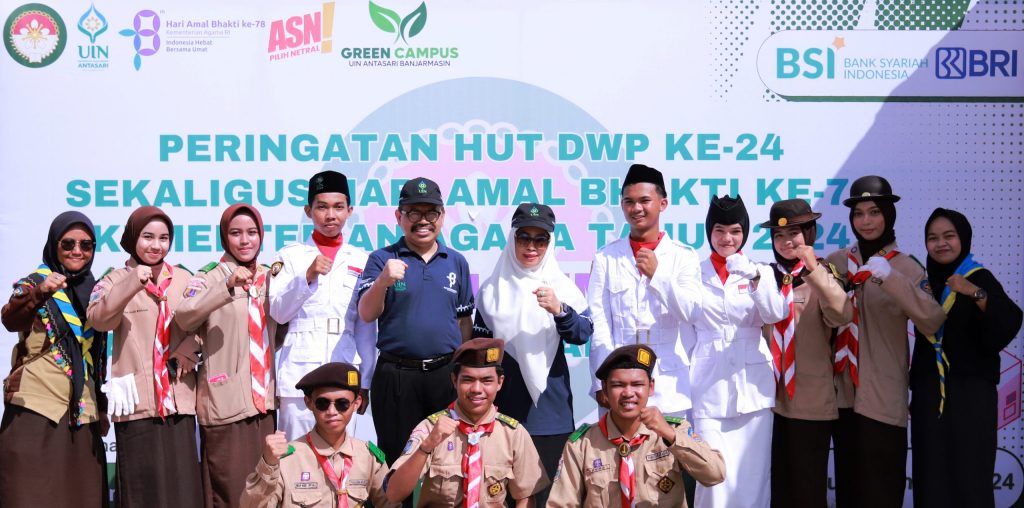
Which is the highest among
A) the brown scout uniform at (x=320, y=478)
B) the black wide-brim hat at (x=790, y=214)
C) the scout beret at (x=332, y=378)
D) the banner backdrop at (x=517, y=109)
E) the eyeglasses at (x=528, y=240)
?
the banner backdrop at (x=517, y=109)

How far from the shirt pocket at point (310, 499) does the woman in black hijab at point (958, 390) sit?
2889 mm

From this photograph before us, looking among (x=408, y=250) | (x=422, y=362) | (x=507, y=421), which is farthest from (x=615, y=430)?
(x=408, y=250)

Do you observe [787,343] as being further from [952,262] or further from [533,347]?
[533,347]

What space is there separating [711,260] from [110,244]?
3664 mm

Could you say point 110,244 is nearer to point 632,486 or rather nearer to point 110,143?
point 110,143

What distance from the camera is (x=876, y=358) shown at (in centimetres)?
484

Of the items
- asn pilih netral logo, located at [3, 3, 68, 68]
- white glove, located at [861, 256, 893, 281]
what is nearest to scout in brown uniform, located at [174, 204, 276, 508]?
asn pilih netral logo, located at [3, 3, 68, 68]

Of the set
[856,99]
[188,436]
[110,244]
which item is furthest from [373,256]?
[856,99]

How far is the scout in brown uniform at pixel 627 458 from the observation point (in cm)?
420

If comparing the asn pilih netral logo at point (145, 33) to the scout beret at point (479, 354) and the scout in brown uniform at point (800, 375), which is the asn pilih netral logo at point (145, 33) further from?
the scout in brown uniform at point (800, 375)

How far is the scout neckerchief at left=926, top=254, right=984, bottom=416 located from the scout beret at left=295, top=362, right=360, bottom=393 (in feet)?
9.11

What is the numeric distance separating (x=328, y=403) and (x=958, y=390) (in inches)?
118

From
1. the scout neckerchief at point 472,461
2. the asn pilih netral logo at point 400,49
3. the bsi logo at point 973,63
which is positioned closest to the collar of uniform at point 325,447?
the scout neckerchief at point 472,461

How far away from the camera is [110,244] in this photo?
6.05m
